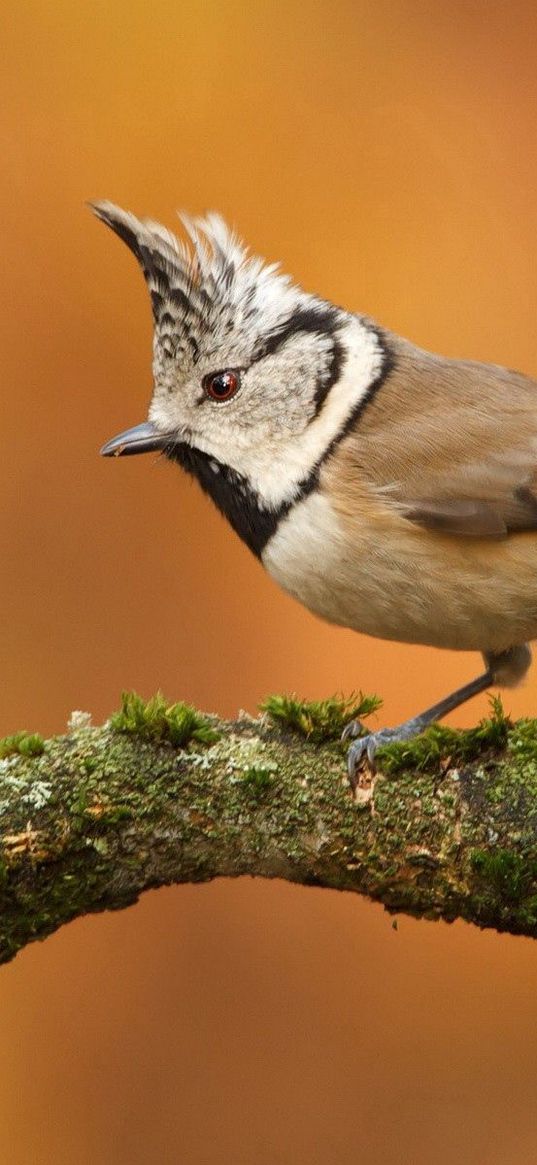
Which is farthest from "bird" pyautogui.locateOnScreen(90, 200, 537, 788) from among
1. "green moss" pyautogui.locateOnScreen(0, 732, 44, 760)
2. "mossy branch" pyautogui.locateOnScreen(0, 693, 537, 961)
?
"green moss" pyautogui.locateOnScreen(0, 732, 44, 760)

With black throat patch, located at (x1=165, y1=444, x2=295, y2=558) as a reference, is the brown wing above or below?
above

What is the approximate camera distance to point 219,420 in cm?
265

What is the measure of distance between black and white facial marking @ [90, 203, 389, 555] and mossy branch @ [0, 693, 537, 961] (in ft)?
2.03

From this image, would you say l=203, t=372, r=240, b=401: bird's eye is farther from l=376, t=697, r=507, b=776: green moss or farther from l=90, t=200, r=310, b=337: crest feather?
l=376, t=697, r=507, b=776: green moss

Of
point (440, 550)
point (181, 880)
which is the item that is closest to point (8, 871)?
point (181, 880)

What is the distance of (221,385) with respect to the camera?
105 inches

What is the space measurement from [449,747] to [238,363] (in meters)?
0.98

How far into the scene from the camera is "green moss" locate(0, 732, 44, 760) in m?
2.10

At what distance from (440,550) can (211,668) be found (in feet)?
4.50

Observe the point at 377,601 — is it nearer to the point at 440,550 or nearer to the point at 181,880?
the point at 440,550

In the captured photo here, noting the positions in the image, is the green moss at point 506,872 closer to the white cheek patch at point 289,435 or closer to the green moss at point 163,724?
the green moss at point 163,724

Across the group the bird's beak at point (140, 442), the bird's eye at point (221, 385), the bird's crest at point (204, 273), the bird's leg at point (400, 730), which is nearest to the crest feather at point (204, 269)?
the bird's crest at point (204, 273)

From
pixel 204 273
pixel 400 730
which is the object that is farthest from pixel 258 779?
pixel 204 273

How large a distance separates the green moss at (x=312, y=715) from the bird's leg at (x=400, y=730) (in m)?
0.03
